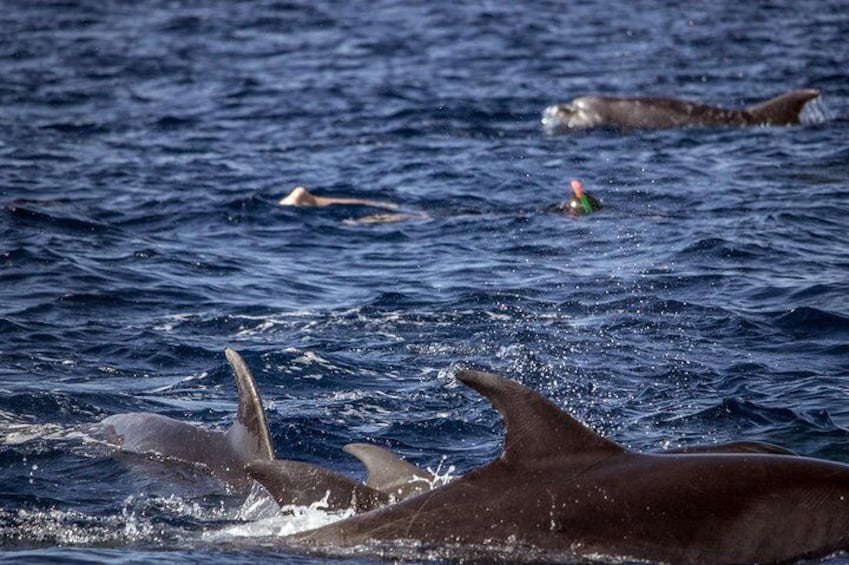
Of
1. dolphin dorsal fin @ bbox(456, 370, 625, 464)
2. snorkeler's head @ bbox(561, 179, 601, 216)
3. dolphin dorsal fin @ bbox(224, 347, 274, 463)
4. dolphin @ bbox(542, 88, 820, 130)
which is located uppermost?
dolphin dorsal fin @ bbox(456, 370, 625, 464)

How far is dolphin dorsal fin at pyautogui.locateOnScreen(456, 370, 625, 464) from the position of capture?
7898mm

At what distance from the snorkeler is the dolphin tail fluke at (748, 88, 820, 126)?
5.72 metres

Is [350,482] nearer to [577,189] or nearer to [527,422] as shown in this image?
[527,422]

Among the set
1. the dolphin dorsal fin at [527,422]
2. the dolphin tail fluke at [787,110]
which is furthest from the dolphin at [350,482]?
the dolphin tail fluke at [787,110]

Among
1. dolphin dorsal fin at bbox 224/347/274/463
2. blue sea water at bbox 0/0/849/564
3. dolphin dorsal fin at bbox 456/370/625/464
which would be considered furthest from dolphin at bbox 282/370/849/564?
dolphin dorsal fin at bbox 224/347/274/463

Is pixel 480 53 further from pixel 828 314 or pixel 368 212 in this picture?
pixel 828 314

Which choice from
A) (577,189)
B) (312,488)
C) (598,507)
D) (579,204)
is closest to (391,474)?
(312,488)

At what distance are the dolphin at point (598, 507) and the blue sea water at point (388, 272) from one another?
0.85 m

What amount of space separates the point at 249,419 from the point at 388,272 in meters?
6.35

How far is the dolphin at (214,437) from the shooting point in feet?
32.6

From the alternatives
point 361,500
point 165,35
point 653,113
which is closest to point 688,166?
point 653,113

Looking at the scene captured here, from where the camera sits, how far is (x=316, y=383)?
1268 cm

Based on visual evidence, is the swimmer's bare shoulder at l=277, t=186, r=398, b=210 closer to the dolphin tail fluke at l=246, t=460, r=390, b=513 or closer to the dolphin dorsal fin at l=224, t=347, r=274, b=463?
the dolphin dorsal fin at l=224, t=347, r=274, b=463

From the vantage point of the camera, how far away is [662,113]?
78.9 ft
